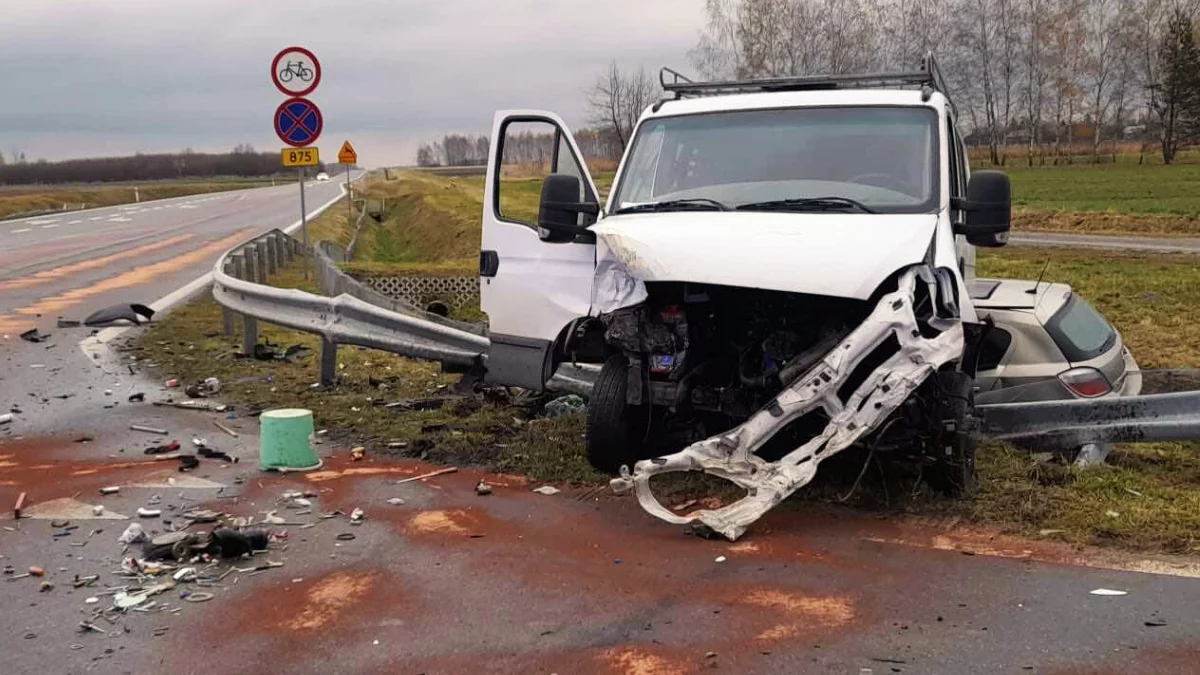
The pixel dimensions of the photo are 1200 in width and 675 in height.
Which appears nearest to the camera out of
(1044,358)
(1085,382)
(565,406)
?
(1085,382)

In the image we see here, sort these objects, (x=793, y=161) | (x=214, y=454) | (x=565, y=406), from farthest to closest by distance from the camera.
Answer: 1. (x=565, y=406)
2. (x=214, y=454)
3. (x=793, y=161)

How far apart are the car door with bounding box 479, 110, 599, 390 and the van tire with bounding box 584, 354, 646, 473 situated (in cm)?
77

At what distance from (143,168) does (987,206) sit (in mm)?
116375

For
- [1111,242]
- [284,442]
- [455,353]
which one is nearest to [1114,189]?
[1111,242]

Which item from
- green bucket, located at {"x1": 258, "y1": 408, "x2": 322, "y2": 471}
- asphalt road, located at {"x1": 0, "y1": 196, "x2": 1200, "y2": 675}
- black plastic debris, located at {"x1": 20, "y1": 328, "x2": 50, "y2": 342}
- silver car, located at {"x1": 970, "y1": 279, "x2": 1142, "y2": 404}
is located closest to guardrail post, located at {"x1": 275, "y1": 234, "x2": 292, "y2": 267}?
black plastic debris, located at {"x1": 20, "y1": 328, "x2": 50, "y2": 342}

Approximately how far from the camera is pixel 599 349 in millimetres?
6848

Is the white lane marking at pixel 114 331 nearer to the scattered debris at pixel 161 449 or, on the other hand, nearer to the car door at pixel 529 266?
the scattered debris at pixel 161 449

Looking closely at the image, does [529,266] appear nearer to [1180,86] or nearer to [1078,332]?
[1078,332]

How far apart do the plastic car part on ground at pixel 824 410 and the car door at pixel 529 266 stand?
179 centimetres

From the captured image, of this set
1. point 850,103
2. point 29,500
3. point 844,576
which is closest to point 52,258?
point 29,500

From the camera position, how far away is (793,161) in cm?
616

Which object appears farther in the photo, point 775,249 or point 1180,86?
point 1180,86

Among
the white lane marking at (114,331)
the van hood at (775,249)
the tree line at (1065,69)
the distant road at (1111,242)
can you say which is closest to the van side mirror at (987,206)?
the van hood at (775,249)

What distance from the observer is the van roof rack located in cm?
668
